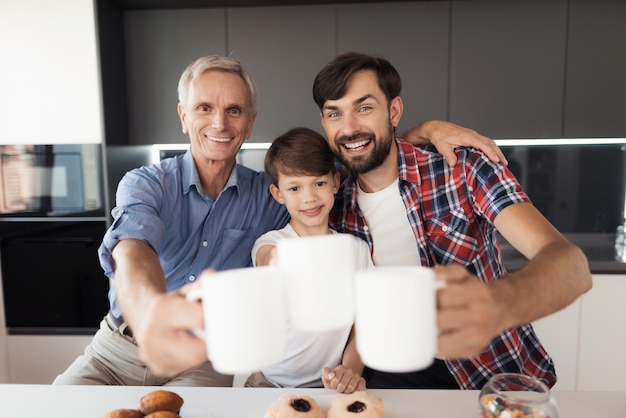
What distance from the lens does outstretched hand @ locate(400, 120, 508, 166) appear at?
4.44ft

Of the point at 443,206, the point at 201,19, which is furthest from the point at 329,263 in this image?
the point at 201,19

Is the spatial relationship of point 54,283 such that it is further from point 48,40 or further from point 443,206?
point 443,206

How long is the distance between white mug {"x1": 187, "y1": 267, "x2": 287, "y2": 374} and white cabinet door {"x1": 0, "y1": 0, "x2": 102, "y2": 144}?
7.16ft

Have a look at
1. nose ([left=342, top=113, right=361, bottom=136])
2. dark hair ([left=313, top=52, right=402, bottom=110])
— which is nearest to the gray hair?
dark hair ([left=313, top=52, right=402, bottom=110])

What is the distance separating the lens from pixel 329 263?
0.55 meters

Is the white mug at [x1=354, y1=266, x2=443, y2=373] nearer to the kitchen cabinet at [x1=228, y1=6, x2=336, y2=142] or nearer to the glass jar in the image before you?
the glass jar

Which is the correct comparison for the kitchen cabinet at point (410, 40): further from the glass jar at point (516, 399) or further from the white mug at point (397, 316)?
the white mug at point (397, 316)

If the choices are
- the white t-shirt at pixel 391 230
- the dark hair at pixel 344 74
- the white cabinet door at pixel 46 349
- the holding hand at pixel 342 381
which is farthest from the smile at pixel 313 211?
the white cabinet door at pixel 46 349

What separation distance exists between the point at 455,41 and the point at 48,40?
209 centimetres

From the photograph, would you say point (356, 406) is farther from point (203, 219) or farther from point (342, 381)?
point (203, 219)

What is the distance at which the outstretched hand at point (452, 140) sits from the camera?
135 centimetres

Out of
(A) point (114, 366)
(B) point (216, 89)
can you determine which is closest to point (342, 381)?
(A) point (114, 366)

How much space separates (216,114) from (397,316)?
1.21 meters

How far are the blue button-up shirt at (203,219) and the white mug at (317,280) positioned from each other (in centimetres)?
103
